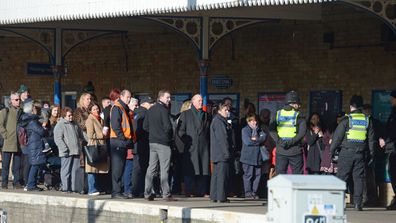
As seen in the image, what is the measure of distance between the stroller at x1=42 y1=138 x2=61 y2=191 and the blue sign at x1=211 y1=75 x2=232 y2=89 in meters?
4.09

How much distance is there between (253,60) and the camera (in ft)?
76.8

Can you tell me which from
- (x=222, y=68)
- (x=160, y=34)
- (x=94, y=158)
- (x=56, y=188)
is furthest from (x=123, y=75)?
(x=94, y=158)

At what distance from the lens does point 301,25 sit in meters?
22.3

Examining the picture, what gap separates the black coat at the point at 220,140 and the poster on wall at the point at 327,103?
3541mm

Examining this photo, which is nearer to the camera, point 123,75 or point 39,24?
point 39,24

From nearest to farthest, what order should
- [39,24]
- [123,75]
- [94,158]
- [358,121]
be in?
1. [358,121]
2. [94,158]
3. [39,24]
4. [123,75]

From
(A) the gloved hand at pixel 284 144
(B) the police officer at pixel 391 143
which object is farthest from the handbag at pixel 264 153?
(B) the police officer at pixel 391 143

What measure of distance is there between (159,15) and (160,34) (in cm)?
439

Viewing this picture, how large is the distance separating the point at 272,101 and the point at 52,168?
14.6ft

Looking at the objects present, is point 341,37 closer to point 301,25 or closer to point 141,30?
point 301,25

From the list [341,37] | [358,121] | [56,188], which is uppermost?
[341,37]

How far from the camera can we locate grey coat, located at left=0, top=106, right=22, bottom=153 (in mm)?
21125

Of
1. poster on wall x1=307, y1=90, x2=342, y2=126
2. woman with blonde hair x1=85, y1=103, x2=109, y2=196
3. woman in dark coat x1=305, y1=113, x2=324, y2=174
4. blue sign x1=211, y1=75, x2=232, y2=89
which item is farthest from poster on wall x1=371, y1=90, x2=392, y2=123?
woman with blonde hair x1=85, y1=103, x2=109, y2=196

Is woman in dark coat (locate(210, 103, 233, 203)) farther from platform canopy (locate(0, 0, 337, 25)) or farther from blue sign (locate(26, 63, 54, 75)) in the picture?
blue sign (locate(26, 63, 54, 75))
